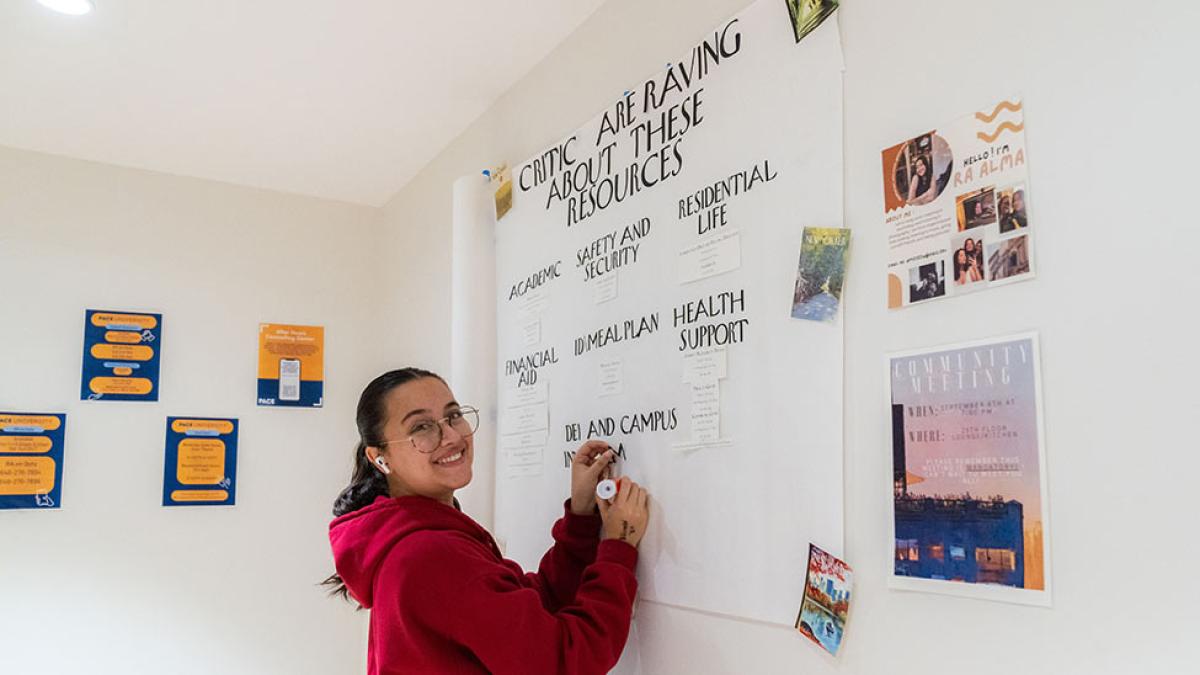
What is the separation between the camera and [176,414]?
105 inches

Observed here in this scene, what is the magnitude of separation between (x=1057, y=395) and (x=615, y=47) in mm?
1124

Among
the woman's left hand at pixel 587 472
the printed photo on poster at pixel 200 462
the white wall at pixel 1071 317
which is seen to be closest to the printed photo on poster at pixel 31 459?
the printed photo on poster at pixel 200 462

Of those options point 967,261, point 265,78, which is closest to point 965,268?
point 967,261

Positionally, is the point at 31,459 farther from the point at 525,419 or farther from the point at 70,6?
the point at 525,419

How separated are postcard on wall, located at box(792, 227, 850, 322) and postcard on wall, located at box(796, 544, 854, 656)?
1.03 ft

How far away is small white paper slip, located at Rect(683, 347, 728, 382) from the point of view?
138 cm

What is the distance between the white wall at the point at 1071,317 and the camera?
83 centimetres

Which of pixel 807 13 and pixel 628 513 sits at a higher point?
pixel 807 13

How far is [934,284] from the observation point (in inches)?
41.6

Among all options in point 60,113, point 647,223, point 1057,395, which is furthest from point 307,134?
point 1057,395

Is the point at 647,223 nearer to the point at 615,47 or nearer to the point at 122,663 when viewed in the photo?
the point at 615,47

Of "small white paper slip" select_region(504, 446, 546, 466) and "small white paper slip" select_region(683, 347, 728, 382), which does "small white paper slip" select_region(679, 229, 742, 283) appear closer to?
"small white paper slip" select_region(683, 347, 728, 382)

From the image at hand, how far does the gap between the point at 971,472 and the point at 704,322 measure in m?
0.53

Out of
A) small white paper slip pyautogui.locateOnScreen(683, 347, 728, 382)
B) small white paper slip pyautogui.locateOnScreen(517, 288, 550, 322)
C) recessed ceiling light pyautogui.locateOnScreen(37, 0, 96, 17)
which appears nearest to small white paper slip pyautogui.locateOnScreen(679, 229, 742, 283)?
small white paper slip pyautogui.locateOnScreen(683, 347, 728, 382)
